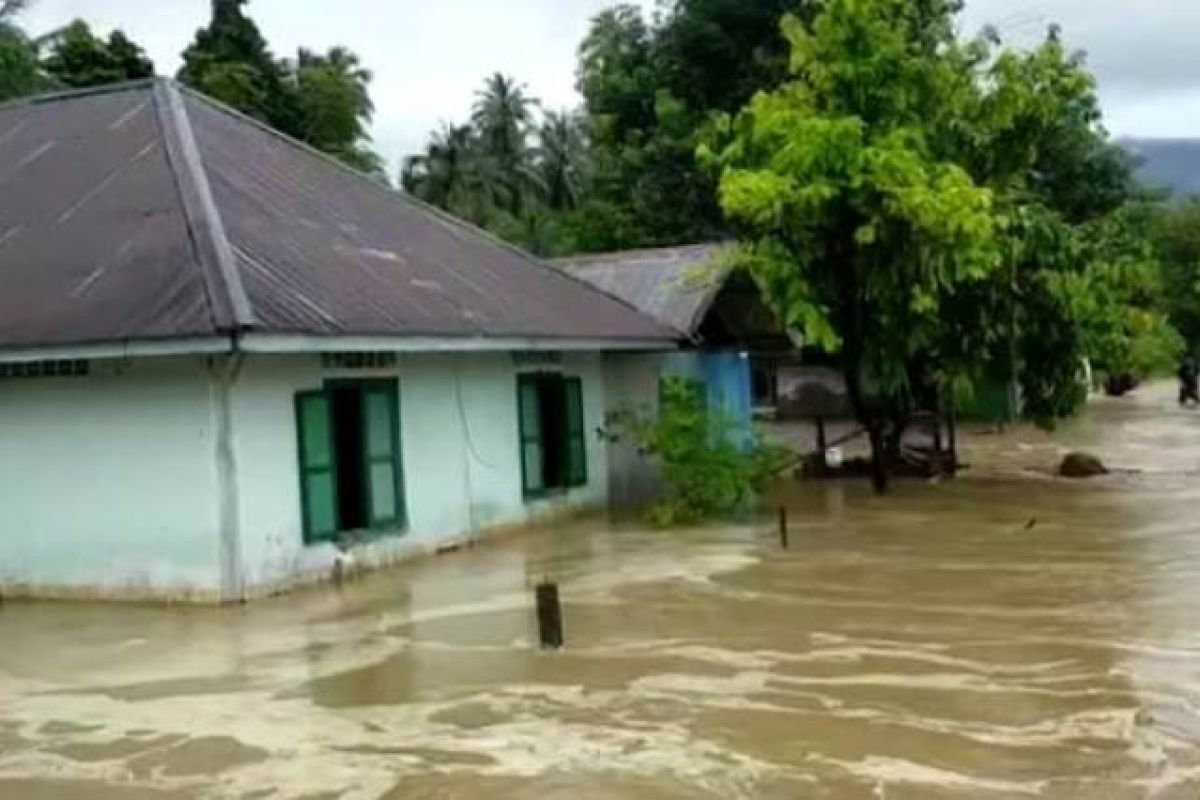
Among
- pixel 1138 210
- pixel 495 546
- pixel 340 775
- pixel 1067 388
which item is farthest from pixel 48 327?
pixel 1138 210

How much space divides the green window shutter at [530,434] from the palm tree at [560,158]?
125ft

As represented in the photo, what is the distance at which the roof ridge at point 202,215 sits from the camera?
12.3 m

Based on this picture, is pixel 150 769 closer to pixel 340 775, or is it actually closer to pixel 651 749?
pixel 340 775

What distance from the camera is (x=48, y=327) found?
42.6 ft

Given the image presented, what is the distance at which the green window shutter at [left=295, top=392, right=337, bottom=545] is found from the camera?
13.9 metres

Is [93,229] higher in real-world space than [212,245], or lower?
higher

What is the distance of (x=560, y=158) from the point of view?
2282 inches

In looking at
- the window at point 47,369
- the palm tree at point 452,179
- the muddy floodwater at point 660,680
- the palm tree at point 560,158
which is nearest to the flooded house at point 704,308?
the muddy floodwater at point 660,680

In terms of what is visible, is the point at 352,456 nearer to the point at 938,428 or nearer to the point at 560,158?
the point at 938,428

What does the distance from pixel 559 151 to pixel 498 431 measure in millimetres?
41618

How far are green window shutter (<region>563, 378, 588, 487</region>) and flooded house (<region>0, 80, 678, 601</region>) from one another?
1331mm

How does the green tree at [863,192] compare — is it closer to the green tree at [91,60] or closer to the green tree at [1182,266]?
the green tree at [91,60]

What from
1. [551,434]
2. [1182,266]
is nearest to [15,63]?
[551,434]

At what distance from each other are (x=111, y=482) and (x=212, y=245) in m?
2.36
